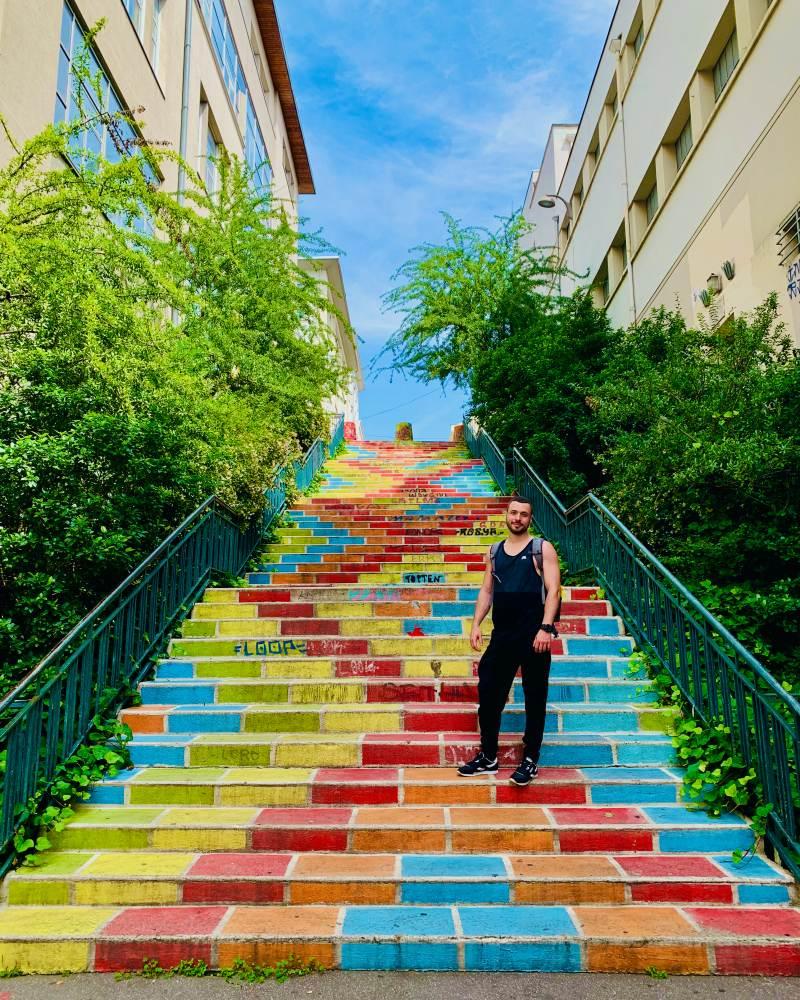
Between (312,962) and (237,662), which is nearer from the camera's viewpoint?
(312,962)

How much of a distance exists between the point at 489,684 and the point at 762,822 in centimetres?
167

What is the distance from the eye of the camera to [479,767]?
186 inches

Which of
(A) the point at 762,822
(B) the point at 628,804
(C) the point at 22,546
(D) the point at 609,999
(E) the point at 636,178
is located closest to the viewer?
(D) the point at 609,999

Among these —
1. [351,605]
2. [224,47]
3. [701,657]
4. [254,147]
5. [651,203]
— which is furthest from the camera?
[254,147]

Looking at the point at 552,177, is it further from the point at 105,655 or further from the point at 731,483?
the point at 105,655

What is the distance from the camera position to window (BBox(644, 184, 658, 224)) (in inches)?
617

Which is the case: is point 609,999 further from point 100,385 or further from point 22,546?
point 100,385

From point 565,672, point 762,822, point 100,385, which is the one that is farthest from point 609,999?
point 100,385

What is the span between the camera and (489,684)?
15.1ft

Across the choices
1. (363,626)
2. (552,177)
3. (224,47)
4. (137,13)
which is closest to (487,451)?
(363,626)

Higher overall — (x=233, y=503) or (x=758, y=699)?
(x=233, y=503)

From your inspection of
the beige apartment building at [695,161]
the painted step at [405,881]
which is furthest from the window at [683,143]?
the painted step at [405,881]

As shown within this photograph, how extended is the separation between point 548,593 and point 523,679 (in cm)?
55

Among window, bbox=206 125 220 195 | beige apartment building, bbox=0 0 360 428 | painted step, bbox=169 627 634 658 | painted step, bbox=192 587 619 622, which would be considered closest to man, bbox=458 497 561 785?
painted step, bbox=169 627 634 658
